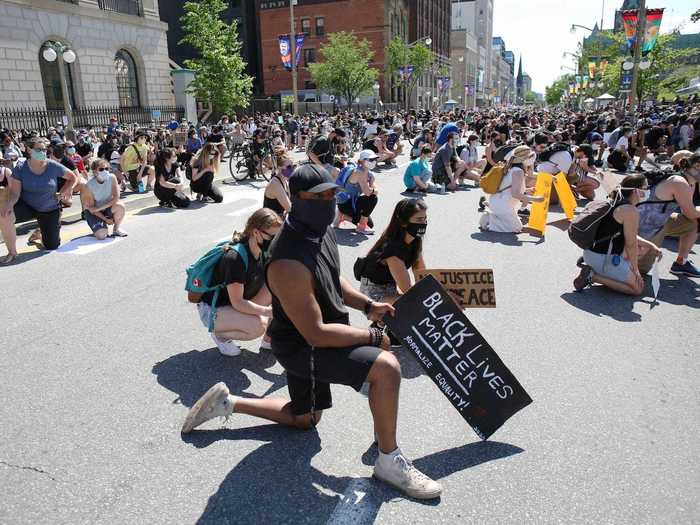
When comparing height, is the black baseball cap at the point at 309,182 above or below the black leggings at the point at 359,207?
above

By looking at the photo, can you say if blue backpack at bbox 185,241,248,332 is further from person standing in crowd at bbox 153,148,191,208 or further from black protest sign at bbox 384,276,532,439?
person standing in crowd at bbox 153,148,191,208

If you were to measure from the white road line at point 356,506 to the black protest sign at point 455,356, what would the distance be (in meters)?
0.77

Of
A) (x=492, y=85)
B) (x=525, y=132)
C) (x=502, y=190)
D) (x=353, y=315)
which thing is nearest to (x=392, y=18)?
(x=525, y=132)

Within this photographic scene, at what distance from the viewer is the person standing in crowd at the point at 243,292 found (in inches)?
169

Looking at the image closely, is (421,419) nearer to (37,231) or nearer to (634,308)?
(634,308)

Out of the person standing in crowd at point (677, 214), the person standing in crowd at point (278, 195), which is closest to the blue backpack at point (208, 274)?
the person standing in crowd at point (278, 195)

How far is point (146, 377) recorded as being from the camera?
14.5ft

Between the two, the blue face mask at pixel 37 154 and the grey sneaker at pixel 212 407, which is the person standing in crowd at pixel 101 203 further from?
the grey sneaker at pixel 212 407

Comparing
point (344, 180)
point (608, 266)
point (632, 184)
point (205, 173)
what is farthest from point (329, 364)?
point (205, 173)

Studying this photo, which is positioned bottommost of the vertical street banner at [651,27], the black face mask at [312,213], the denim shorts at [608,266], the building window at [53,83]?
the denim shorts at [608,266]

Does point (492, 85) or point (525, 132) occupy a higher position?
point (492, 85)

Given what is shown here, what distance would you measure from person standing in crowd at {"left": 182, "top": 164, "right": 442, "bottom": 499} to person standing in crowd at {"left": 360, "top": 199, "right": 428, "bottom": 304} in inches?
57.2

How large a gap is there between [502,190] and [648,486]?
7149mm

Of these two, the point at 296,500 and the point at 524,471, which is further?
the point at 524,471
